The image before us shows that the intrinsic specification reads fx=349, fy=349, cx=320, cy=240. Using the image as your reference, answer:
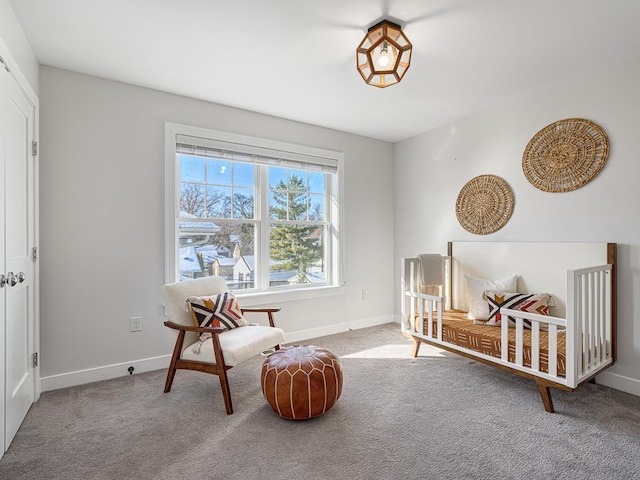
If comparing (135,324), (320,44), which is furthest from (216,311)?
(320,44)

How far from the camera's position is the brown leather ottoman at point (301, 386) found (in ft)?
6.70

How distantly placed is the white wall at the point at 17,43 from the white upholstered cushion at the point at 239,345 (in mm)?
1992

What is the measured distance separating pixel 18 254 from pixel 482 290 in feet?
11.2

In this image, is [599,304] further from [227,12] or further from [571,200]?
[227,12]

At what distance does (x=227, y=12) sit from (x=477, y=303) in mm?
2865

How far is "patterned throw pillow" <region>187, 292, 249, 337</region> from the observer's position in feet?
8.36

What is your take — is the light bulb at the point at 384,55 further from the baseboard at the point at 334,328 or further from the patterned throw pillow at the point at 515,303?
the baseboard at the point at 334,328

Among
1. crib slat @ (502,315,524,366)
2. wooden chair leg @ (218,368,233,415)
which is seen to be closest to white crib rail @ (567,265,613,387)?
crib slat @ (502,315,524,366)

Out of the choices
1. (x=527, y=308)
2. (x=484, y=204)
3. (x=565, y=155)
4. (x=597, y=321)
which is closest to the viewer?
(x=597, y=321)

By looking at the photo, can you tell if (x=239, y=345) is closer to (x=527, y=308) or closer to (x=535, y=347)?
(x=535, y=347)

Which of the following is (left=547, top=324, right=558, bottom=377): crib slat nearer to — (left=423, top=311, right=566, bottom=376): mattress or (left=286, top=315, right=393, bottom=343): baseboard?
(left=423, top=311, right=566, bottom=376): mattress

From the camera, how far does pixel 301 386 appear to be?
6.68 feet

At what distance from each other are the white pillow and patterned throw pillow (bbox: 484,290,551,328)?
2.4 inches

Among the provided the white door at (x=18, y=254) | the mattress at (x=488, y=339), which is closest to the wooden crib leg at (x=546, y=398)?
the mattress at (x=488, y=339)
